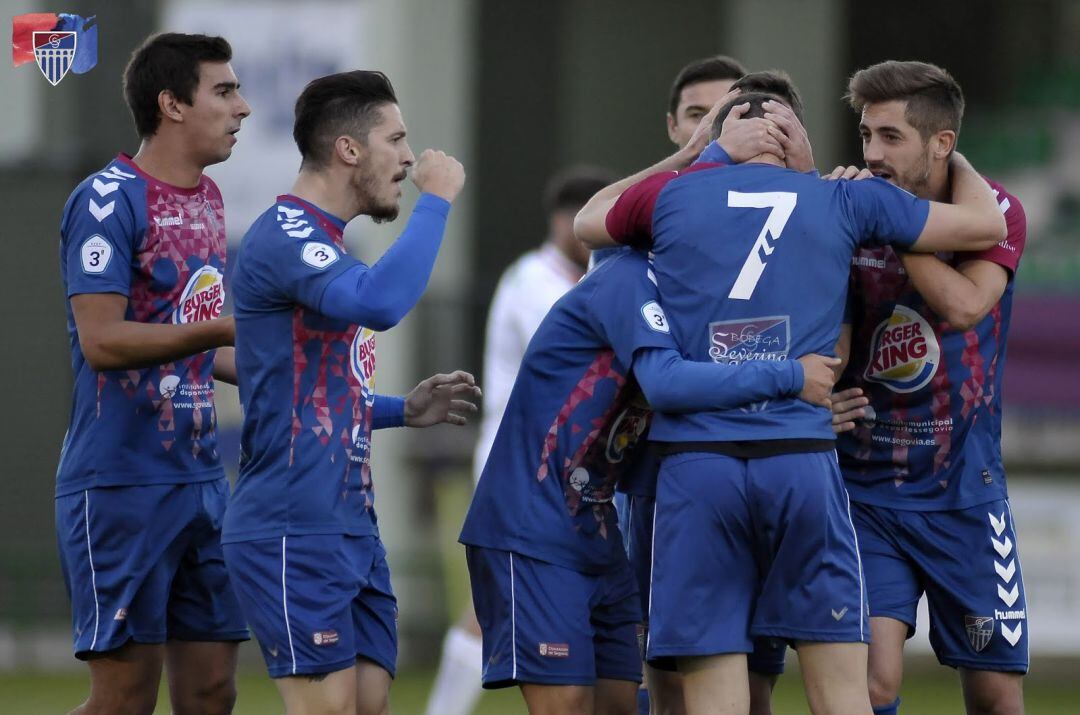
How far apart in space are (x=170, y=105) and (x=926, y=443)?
98.1 inches

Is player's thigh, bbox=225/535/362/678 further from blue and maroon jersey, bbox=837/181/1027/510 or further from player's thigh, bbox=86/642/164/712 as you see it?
blue and maroon jersey, bbox=837/181/1027/510

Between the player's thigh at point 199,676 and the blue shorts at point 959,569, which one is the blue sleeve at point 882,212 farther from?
the player's thigh at point 199,676

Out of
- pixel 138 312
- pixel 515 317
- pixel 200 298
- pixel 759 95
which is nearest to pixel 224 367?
pixel 200 298

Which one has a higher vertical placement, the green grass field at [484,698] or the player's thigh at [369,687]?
the player's thigh at [369,687]

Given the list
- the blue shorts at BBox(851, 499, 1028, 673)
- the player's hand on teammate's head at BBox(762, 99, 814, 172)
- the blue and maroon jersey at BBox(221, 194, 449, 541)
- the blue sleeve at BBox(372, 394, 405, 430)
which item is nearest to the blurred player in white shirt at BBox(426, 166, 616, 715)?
the blue sleeve at BBox(372, 394, 405, 430)

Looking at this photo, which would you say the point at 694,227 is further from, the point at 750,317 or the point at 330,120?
the point at 330,120

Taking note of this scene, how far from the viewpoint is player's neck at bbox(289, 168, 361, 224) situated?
183 inches

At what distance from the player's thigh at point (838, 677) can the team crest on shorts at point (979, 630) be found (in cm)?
80

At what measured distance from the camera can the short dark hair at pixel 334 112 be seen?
183 inches

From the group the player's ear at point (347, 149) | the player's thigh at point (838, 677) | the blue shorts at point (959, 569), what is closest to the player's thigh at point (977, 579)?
the blue shorts at point (959, 569)

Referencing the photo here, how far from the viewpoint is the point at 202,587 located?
514 cm

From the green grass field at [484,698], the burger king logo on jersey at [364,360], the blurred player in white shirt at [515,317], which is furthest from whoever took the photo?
the green grass field at [484,698]

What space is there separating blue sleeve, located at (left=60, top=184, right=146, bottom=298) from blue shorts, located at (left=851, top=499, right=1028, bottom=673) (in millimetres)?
2310

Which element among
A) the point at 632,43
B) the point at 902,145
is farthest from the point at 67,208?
the point at 632,43
